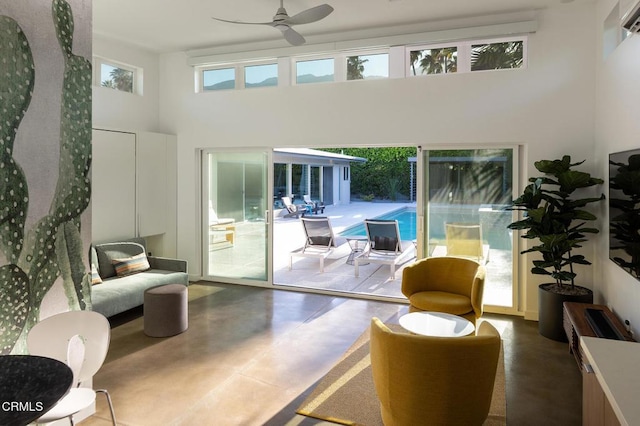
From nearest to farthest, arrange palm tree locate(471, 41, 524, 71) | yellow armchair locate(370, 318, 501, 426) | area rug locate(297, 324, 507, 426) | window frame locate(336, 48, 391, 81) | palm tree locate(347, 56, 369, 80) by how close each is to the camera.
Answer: yellow armchair locate(370, 318, 501, 426) → area rug locate(297, 324, 507, 426) → palm tree locate(471, 41, 524, 71) → window frame locate(336, 48, 391, 81) → palm tree locate(347, 56, 369, 80)

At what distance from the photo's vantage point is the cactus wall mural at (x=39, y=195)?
2.60 metres

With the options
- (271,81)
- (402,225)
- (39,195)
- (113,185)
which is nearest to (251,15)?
(271,81)

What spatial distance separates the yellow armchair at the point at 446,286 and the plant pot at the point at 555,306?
0.77 metres

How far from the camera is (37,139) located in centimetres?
277

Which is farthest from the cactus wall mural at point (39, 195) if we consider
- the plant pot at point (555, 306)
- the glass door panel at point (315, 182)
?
the glass door panel at point (315, 182)

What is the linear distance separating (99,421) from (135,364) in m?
0.97

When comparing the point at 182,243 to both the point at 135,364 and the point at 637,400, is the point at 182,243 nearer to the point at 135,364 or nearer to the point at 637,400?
the point at 135,364

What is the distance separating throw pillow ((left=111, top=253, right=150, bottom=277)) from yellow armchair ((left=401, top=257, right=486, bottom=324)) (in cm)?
347

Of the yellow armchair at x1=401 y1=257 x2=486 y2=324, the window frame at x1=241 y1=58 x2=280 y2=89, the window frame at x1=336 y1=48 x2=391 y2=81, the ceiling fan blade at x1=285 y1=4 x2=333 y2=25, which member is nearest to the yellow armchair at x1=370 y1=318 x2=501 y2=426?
the yellow armchair at x1=401 y1=257 x2=486 y2=324

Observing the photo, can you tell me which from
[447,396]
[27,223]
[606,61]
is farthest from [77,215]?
[606,61]

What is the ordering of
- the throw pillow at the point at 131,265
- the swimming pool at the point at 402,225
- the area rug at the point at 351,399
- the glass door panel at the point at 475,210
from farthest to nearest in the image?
the swimming pool at the point at 402,225, the throw pillow at the point at 131,265, the glass door panel at the point at 475,210, the area rug at the point at 351,399

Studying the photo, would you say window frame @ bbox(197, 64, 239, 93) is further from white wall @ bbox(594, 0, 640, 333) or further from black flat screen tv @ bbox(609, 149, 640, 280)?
black flat screen tv @ bbox(609, 149, 640, 280)

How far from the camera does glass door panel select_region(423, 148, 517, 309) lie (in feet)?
17.7

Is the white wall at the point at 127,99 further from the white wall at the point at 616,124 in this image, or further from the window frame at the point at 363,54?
the white wall at the point at 616,124
